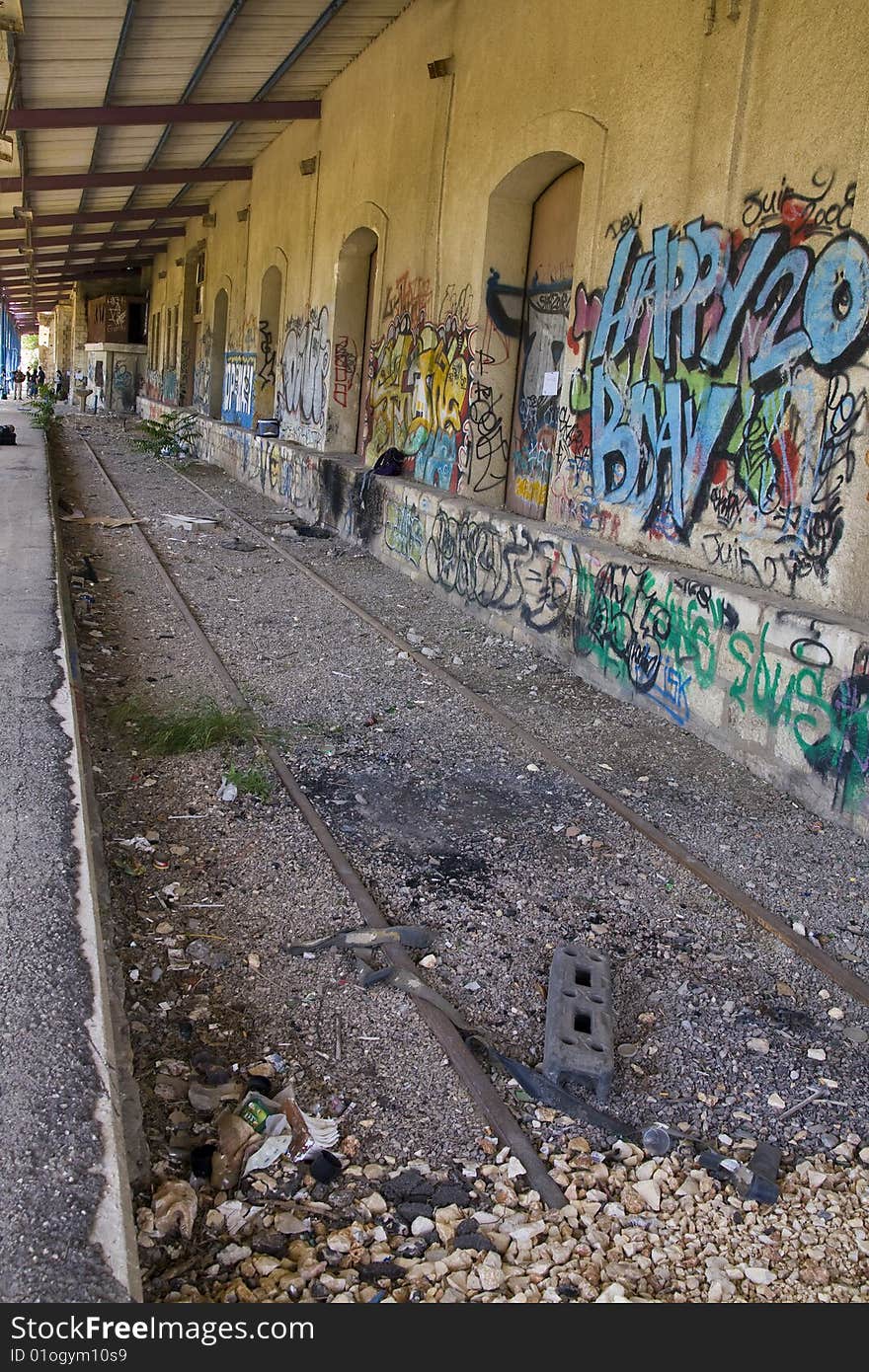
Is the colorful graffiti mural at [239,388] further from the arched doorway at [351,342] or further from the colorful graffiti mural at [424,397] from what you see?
the colorful graffiti mural at [424,397]

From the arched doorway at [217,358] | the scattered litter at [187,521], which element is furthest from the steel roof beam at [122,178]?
the scattered litter at [187,521]

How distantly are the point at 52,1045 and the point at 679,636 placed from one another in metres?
4.89

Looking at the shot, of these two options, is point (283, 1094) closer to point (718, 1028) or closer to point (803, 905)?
point (718, 1028)

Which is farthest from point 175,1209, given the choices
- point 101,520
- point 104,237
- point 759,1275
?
point 104,237

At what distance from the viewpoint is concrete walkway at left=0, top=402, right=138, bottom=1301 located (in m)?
2.10

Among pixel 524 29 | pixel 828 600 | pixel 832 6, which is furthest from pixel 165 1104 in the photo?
pixel 524 29

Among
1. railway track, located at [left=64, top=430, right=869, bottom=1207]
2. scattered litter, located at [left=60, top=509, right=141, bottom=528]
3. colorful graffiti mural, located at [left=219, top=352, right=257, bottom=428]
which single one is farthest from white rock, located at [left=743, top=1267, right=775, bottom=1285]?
colorful graffiti mural, located at [left=219, top=352, right=257, bottom=428]

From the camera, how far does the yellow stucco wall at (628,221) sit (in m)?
5.84

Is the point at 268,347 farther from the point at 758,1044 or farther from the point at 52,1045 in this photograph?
the point at 52,1045

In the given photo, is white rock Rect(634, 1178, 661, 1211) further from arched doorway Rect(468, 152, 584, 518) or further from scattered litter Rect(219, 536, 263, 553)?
scattered litter Rect(219, 536, 263, 553)

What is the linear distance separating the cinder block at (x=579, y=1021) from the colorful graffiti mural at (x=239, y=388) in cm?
2000

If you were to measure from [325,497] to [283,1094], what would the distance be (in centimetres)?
1236

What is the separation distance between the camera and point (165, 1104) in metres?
3.15

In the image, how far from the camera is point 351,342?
51.5 ft
